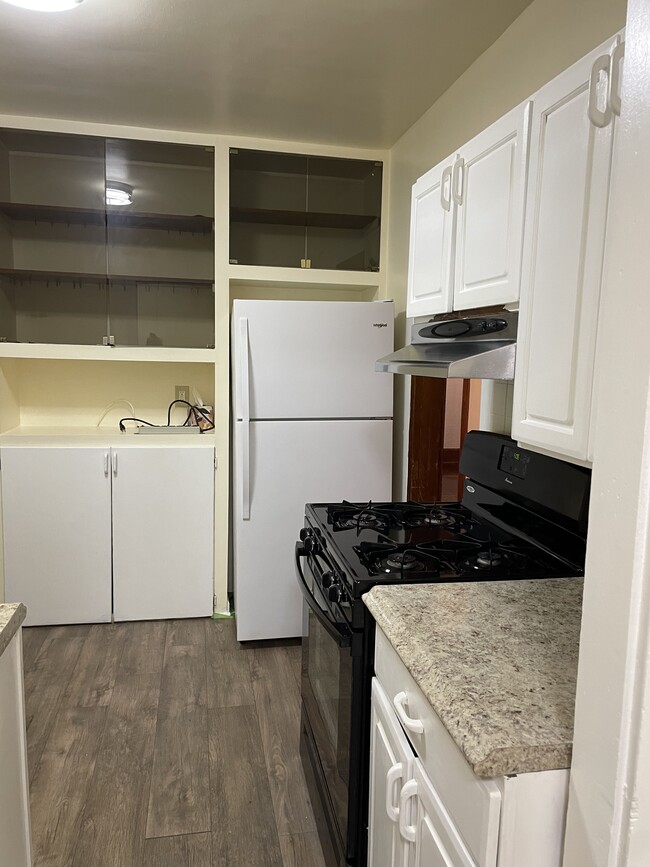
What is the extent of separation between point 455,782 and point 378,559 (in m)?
0.72

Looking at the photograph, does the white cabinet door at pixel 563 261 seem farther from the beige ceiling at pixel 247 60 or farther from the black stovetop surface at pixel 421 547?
the beige ceiling at pixel 247 60

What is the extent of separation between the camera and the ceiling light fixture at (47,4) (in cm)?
192

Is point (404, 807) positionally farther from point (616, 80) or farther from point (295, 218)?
point (295, 218)

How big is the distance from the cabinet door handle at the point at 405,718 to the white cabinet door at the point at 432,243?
1020mm

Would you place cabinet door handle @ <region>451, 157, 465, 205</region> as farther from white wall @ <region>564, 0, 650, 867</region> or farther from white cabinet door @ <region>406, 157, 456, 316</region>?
white wall @ <region>564, 0, 650, 867</region>

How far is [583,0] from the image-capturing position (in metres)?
1.78

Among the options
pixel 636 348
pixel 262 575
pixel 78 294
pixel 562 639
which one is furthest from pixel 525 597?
pixel 78 294

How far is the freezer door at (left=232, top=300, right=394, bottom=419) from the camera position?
301 cm

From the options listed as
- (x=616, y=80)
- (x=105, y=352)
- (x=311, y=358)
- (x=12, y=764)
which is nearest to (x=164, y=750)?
(x=12, y=764)

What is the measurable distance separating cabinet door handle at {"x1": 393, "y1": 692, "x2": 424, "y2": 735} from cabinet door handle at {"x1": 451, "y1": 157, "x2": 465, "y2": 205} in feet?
4.04

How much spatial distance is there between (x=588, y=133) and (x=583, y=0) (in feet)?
3.26

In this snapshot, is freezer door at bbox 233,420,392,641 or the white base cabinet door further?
freezer door at bbox 233,420,392,641

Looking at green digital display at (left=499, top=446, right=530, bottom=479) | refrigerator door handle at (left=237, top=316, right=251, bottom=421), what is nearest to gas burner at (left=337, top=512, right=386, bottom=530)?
green digital display at (left=499, top=446, right=530, bottom=479)

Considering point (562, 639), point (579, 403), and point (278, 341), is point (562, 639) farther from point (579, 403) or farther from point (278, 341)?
point (278, 341)
